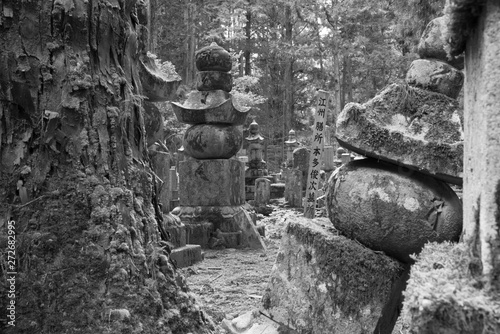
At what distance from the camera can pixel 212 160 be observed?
802cm

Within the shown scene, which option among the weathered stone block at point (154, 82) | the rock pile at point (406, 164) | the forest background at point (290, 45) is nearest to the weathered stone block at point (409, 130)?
the rock pile at point (406, 164)

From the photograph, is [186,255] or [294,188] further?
[294,188]

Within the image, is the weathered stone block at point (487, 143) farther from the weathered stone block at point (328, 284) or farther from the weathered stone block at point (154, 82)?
the weathered stone block at point (154, 82)

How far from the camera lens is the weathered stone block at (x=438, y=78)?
2.72 metres

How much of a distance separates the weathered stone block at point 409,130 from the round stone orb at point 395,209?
0.32ft

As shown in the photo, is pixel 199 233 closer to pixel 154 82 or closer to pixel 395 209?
pixel 154 82

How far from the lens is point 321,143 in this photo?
6.00 meters

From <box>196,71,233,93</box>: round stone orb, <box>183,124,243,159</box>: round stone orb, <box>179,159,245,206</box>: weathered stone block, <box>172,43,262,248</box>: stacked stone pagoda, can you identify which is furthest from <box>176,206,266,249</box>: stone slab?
<box>196,71,233,93</box>: round stone orb

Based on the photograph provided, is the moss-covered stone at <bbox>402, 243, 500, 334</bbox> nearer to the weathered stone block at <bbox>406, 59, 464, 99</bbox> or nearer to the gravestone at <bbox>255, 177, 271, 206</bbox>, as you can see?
the weathered stone block at <bbox>406, 59, 464, 99</bbox>

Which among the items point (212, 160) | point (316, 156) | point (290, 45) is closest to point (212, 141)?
point (212, 160)

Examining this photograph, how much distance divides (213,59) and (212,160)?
1.64 m

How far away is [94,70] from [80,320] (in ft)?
3.95

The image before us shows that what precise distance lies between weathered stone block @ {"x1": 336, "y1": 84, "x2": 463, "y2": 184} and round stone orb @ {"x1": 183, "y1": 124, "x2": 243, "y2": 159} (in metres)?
5.23

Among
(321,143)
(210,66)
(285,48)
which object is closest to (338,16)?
(285,48)
